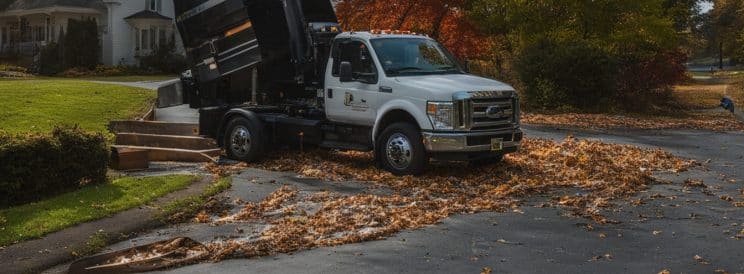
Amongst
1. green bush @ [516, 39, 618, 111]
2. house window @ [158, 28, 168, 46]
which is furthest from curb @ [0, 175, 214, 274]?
house window @ [158, 28, 168, 46]

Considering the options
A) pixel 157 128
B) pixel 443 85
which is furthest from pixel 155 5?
pixel 443 85

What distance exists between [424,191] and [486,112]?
1929 millimetres

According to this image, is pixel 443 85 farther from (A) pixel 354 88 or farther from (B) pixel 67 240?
(B) pixel 67 240

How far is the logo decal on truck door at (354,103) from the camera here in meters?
12.7

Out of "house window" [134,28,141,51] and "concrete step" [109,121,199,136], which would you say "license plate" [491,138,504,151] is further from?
"house window" [134,28,141,51]

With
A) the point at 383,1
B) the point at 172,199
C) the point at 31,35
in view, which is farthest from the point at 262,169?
the point at 31,35

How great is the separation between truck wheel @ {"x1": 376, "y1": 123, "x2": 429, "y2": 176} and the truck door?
0.49m

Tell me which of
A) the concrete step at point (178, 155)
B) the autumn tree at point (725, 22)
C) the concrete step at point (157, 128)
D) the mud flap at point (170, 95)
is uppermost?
the autumn tree at point (725, 22)

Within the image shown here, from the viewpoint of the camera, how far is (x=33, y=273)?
6.88 m

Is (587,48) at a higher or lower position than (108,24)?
lower

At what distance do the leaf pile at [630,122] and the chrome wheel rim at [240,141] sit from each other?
35.3 feet

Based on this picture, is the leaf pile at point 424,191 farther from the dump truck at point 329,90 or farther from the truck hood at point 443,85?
the truck hood at point 443,85

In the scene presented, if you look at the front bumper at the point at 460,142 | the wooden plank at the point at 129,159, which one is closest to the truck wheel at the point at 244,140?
the wooden plank at the point at 129,159

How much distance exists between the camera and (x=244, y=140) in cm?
1401
